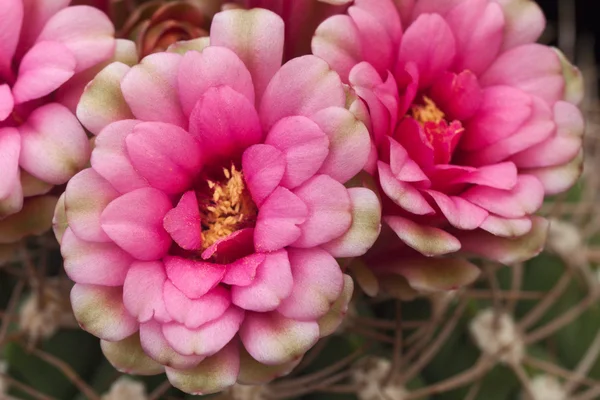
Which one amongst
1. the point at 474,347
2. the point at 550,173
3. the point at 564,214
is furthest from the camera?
the point at 564,214

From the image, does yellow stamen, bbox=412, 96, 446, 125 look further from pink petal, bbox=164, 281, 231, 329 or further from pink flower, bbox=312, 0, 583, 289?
pink petal, bbox=164, 281, 231, 329

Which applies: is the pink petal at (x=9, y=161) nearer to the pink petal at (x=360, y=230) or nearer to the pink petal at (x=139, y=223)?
the pink petal at (x=139, y=223)

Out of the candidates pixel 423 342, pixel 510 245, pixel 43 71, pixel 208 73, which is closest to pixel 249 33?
pixel 208 73

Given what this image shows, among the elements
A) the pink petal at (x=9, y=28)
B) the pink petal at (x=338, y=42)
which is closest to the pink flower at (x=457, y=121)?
the pink petal at (x=338, y=42)

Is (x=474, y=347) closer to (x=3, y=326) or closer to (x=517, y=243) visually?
(x=517, y=243)

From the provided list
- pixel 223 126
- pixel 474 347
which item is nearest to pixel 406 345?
pixel 474 347

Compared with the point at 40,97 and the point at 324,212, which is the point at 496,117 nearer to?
the point at 324,212
